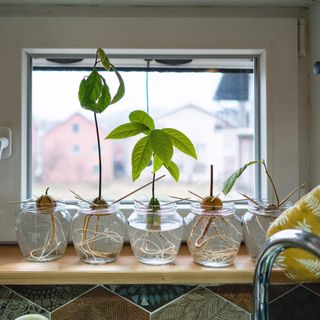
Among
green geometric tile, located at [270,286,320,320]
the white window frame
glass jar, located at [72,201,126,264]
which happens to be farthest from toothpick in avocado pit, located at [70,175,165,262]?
green geometric tile, located at [270,286,320,320]

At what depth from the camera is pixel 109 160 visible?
974 millimetres

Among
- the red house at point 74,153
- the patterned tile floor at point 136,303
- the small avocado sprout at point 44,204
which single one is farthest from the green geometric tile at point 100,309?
the red house at point 74,153

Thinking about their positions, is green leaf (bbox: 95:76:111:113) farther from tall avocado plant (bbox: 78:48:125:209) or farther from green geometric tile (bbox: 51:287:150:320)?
green geometric tile (bbox: 51:287:150:320)

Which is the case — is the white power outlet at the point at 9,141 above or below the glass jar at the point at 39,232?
above

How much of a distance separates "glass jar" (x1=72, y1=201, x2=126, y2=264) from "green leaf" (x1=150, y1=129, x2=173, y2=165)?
18 centimetres

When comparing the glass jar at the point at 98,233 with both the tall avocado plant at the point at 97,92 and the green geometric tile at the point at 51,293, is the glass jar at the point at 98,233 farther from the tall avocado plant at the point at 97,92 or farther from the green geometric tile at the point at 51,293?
the tall avocado plant at the point at 97,92

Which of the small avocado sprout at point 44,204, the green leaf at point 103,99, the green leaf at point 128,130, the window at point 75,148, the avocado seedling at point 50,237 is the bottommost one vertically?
the avocado seedling at point 50,237

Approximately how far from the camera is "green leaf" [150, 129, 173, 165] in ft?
2.33

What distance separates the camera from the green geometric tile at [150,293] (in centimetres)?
78

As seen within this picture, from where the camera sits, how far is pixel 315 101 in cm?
89

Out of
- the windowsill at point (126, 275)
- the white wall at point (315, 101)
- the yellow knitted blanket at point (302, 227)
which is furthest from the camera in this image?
the white wall at point (315, 101)

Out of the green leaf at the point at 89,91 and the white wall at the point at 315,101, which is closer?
the green leaf at the point at 89,91

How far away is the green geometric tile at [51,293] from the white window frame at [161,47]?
0.17 meters

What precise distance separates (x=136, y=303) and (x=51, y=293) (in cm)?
19
